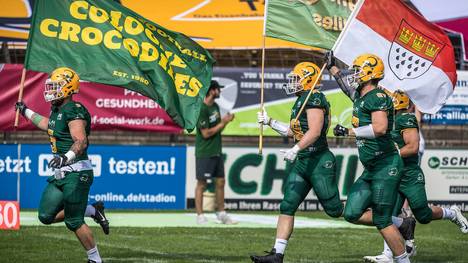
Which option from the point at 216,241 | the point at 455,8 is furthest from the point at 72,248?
the point at 455,8

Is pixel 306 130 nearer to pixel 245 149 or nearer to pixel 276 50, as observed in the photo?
pixel 245 149

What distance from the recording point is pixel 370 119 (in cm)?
1012

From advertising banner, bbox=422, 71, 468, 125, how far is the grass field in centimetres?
438

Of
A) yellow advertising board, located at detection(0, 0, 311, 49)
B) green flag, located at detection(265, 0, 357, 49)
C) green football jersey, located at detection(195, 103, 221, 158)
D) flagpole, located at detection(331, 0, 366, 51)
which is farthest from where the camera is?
yellow advertising board, located at detection(0, 0, 311, 49)

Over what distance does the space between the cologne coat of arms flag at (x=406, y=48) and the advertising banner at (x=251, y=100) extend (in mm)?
6483

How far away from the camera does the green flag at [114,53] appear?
444 inches

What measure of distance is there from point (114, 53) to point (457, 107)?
32.4 ft

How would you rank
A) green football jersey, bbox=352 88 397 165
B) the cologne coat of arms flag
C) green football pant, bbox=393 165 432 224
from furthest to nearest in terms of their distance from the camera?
the cologne coat of arms flag
green football pant, bbox=393 165 432 224
green football jersey, bbox=352 88 397 165

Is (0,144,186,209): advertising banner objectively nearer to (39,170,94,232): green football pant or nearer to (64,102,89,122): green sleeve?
(39,170,94,232): green football pant

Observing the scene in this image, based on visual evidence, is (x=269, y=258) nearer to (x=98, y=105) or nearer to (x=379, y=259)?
(x=379, y=259)

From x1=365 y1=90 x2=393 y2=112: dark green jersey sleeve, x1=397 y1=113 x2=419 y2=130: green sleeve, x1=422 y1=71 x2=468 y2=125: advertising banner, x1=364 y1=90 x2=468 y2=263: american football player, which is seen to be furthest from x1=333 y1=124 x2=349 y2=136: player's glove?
x1=422 y1=71 x2=468 y2=125: advertising banner

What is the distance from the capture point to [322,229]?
15.2 m

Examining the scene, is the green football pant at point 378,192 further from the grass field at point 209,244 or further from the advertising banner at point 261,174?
the advertising banner at point 261,174

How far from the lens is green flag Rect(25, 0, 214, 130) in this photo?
1128 centimetres
